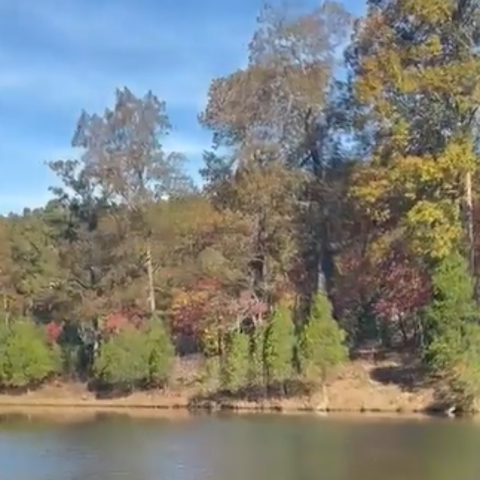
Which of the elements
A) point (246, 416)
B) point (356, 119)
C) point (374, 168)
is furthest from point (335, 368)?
point (356, 119)

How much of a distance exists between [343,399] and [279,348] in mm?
2418

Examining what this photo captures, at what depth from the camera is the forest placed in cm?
3017

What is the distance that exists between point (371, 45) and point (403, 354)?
9.80 m

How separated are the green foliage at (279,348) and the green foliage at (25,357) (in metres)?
10.2

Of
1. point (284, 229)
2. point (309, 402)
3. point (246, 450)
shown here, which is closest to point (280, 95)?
point (284, 229)

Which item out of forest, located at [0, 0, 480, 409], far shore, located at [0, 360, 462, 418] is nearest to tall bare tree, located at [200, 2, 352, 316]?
forest, located at [0, 0, 480, 409]

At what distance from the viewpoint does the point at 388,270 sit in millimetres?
34625

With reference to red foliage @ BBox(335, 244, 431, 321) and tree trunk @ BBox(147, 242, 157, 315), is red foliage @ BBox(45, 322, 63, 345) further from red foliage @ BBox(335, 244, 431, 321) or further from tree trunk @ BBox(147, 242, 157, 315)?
red foliage @ BBox(335, 244, 431, 321)

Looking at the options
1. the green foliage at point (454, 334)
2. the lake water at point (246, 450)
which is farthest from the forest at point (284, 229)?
the lake water at point (246, 450)

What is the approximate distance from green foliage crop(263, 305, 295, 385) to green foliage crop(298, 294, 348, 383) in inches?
16.3

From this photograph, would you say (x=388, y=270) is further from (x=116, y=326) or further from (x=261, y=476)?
(x=261, y=476)

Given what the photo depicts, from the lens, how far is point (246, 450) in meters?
20.8

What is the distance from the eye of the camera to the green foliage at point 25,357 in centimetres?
3809

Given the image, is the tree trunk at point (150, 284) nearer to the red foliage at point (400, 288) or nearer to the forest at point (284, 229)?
the forest at point (284, 229)
